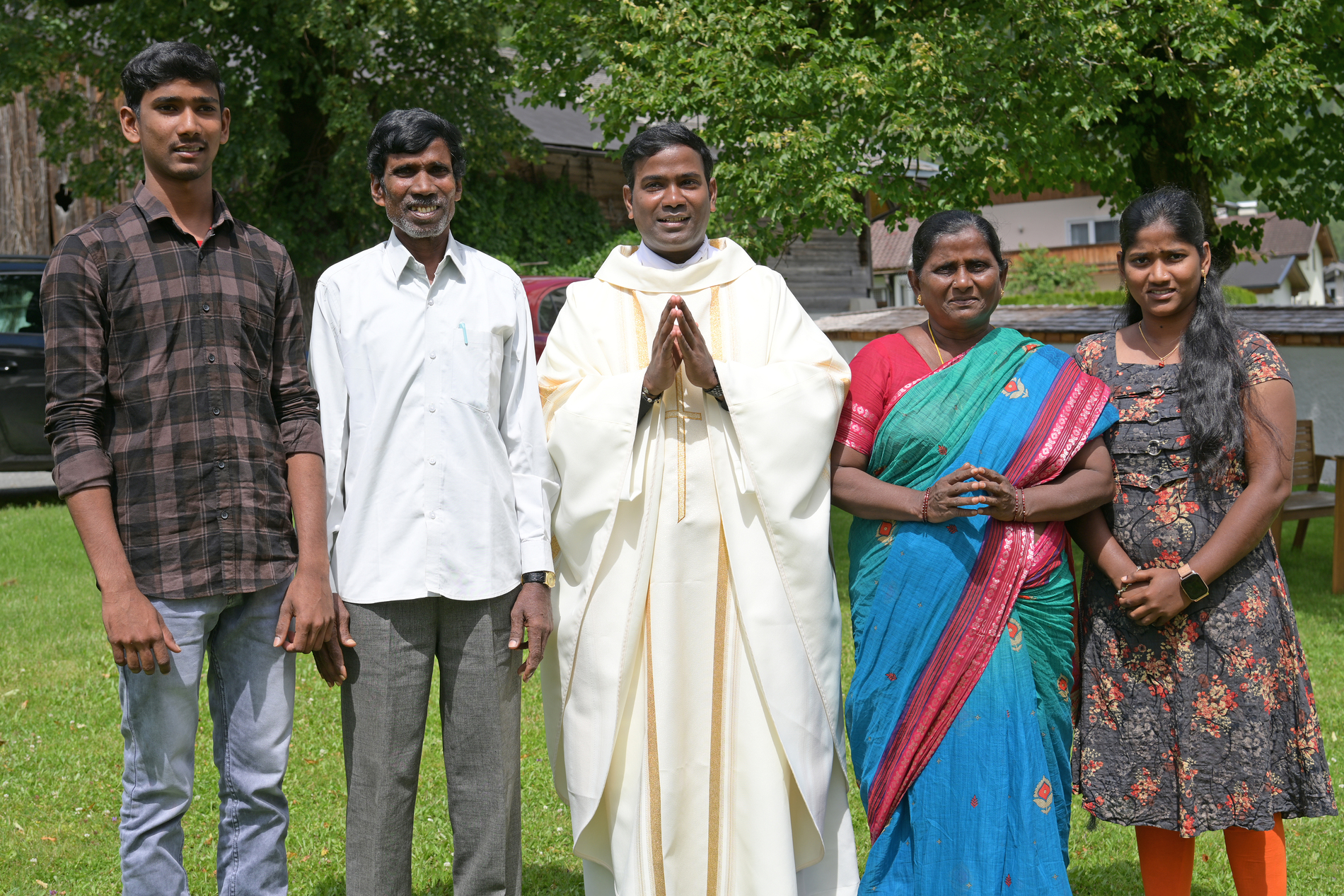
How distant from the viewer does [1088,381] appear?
3141mm

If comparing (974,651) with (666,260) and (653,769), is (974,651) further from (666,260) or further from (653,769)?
(666,260)

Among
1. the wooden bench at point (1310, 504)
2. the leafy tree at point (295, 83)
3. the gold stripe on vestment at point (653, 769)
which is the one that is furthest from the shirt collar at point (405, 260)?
the leafy tree at point (295, 83)

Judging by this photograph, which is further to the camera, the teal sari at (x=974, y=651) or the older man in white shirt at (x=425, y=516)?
the teal sari at (x=974, y=651)

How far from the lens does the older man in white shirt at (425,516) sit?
2879mm

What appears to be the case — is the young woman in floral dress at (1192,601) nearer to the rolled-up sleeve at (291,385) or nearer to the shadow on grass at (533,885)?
the shadow on grass at (533,885)

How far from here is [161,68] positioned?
8.89ft

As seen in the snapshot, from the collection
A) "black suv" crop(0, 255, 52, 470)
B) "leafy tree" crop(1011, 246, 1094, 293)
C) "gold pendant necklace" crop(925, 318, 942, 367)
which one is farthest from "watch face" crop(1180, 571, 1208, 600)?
"leafy tree" crop(1011, 246, 1094, 293)

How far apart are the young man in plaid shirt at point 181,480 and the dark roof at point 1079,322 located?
6.14 m

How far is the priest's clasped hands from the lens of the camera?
9.87 ft

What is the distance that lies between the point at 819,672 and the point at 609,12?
8.04m

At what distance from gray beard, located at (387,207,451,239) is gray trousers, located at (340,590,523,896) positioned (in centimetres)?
92

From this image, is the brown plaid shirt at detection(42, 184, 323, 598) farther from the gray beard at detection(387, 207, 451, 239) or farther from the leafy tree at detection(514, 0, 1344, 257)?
the leafy tree at detection(514, 0, 1344, 257)

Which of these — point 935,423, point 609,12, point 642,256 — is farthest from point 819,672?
point 609,12

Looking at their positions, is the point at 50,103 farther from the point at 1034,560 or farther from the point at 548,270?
the point at 1034,560
